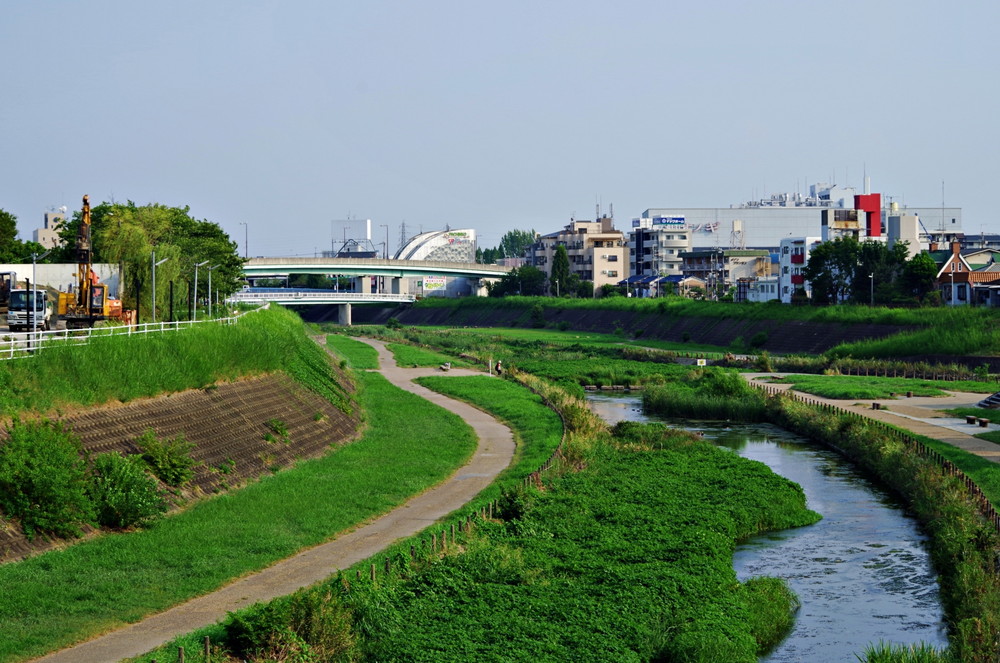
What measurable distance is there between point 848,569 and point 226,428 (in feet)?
84.1

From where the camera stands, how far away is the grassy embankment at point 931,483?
29516mm

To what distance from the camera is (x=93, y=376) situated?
43.0 meters

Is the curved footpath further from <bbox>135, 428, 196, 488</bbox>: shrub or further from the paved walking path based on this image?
the paved walking path

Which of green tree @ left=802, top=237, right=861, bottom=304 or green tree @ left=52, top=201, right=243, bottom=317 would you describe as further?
green tree @ left=802, top=237, right=861, bottom=304

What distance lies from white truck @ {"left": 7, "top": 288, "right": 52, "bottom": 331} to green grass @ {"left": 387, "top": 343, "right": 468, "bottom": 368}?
170ft

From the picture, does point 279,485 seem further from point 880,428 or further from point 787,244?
point 787,244

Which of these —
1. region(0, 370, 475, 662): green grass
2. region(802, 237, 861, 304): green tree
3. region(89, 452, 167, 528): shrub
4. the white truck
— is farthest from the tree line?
region(802, 237, 861, 304): green tree

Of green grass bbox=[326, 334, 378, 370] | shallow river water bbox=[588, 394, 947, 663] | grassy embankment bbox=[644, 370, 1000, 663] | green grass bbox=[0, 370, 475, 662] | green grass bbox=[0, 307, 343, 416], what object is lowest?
shallow river water bbox=[588, 394, 947, 663]

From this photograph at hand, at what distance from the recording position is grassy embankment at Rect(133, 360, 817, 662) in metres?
25.9

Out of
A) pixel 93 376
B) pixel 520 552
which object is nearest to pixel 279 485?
pixel 93 376

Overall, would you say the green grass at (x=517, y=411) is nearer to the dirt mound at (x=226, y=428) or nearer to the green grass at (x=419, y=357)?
the dirt mound at (x=226, y=428)

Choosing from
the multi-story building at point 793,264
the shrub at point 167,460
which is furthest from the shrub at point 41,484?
the multi-story building at point 793,264

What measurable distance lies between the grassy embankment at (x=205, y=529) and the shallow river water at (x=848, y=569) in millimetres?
14242

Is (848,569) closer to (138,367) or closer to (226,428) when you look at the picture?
(226,428)
